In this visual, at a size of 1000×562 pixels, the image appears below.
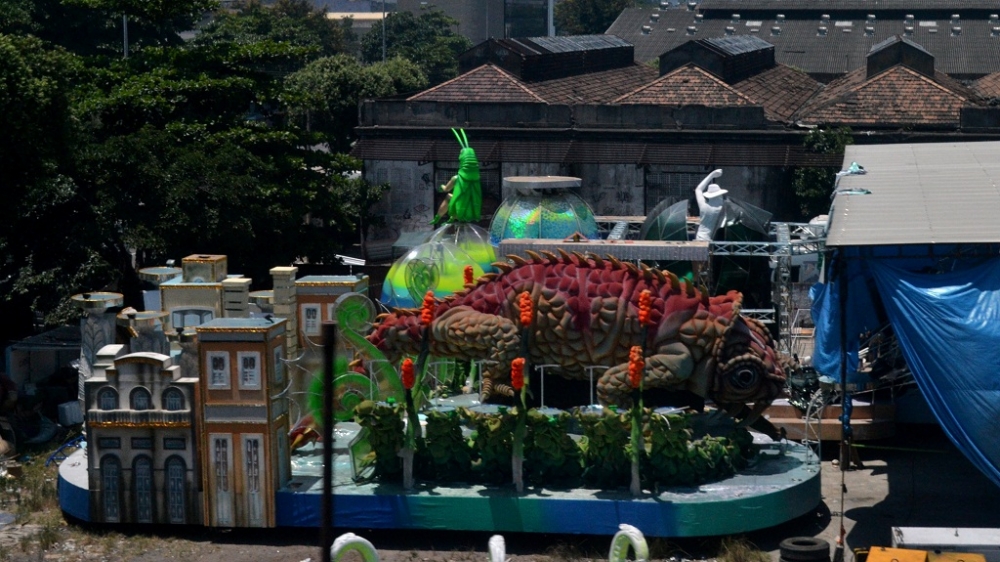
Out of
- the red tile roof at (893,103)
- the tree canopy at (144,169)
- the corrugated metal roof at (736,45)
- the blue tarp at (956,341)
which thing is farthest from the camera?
the corrugated metal roof at (736,45)

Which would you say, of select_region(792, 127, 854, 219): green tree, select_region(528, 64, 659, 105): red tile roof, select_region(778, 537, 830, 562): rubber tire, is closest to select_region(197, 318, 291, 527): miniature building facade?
select_region(778, 537, 830, 562): rubber tire

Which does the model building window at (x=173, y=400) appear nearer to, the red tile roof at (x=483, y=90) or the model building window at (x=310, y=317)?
the model building window at (x=310, y=317)

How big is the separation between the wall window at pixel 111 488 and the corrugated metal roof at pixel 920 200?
10905 mm

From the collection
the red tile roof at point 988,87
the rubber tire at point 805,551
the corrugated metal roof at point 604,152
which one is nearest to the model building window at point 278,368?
the rubber tire at point 805,551

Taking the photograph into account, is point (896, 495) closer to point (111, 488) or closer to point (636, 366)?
point (636, 366)

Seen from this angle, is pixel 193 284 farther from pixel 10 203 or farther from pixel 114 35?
pixel 114 35

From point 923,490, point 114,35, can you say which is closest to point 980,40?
point 114,35

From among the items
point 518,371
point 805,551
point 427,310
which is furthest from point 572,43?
point 805,551

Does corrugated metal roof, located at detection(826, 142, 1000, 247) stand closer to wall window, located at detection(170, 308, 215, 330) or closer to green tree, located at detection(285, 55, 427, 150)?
wall window, located at detection(170, 308, 215, 330)

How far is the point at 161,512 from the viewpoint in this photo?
75.0ft

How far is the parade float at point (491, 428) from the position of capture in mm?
22328

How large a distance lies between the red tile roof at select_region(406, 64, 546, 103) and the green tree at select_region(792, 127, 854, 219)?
794 cm

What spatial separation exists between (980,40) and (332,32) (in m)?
41.1

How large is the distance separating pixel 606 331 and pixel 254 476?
230 inches
